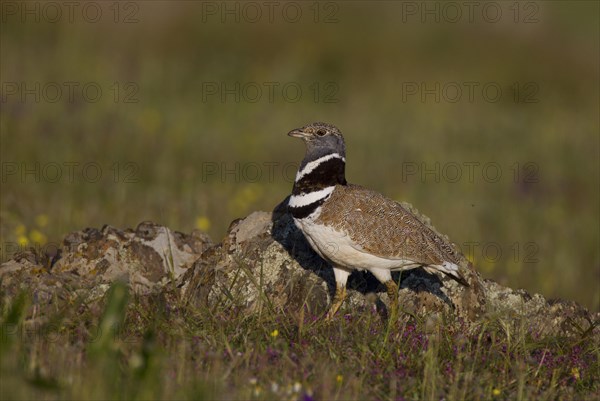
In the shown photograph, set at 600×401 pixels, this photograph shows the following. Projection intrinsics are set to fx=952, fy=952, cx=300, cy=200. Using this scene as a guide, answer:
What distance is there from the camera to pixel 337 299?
6.98 metres

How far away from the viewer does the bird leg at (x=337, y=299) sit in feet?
22.2

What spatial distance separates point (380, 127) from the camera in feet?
52.5

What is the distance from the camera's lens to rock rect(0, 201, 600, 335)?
275 inches

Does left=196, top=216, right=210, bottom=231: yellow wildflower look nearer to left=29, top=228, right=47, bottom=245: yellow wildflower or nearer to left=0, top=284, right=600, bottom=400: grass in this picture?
left=29, top=228, right=47, bottom=245: yellow wildflower

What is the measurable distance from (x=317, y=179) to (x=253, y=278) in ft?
2.87

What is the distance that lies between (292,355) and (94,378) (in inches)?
55.7

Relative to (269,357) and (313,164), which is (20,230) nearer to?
(313,164)

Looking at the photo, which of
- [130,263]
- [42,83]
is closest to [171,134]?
[42,83]

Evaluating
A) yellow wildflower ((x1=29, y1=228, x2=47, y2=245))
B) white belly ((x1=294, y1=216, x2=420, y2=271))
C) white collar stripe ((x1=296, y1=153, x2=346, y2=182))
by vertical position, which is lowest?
yellow wildflower ((x1=29, y1=228, x2=47, y2=245))

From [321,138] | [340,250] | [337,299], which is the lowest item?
[337,299]

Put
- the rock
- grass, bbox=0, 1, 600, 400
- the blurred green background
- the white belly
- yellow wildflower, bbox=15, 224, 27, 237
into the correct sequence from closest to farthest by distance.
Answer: grass, bbox=0, 1, 600, 400
the white belly
the rock
yellow wildflower, bbox=15, 224, 27, 237
the blurred green background

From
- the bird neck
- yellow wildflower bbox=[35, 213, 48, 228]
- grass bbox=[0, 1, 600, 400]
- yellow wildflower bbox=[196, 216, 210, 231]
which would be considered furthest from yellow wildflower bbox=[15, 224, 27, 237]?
the bird neck

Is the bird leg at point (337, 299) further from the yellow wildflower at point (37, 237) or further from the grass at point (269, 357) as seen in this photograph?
the yellow wildflower at point (37, 237)

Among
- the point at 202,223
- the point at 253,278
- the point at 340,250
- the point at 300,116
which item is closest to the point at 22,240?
the point at 202,223
